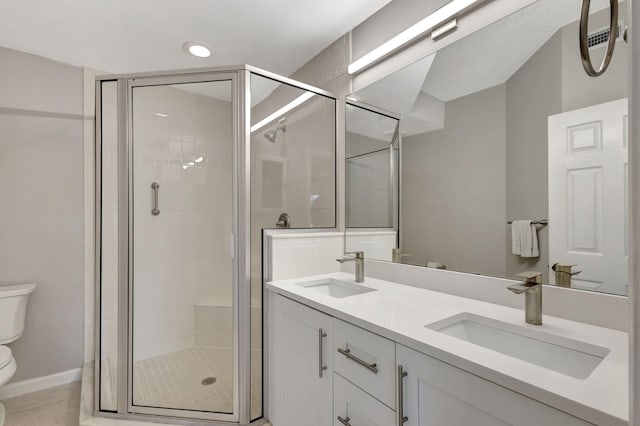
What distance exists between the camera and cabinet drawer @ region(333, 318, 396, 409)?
89 cm

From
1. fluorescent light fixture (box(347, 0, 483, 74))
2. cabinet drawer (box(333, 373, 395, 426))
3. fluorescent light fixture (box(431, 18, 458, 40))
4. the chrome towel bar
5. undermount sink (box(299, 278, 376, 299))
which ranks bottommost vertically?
cabinet drawer (box(333, 373, 395, 426))

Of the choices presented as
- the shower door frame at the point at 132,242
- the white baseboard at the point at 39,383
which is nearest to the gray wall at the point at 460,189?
the shower door frame at the point at 132,242

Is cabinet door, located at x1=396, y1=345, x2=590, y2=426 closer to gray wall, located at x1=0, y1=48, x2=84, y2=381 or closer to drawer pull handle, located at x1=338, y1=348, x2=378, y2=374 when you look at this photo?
drawer pull handle, located at x1=338, y1=348, x2=378, y2=374

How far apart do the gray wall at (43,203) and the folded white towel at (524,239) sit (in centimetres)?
273

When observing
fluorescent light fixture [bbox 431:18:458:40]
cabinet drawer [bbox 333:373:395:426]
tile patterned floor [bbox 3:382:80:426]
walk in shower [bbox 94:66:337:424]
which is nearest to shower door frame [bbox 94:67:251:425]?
walk in shower [bbox 94:66:337:424]

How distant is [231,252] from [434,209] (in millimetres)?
1094

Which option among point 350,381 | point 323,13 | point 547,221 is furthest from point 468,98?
point 350,381

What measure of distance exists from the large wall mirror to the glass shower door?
3.39 ft

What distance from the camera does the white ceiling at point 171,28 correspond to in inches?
66.7

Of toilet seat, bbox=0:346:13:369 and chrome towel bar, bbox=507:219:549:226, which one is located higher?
chrome towel bar, bbox=507:219:549:226

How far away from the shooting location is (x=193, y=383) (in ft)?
6.11

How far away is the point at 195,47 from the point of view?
2.11 metres

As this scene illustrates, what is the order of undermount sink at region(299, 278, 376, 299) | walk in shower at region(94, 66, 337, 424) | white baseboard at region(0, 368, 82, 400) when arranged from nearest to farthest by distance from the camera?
undermount sink at region(299, 278, 376, 299) → walk in shower at region(94, 66, 337, 424) → white baseboard at region(0, 368, 82, 400)

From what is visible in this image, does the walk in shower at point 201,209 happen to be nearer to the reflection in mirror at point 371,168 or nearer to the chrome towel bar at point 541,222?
the reflection in mirror at point 371,168
